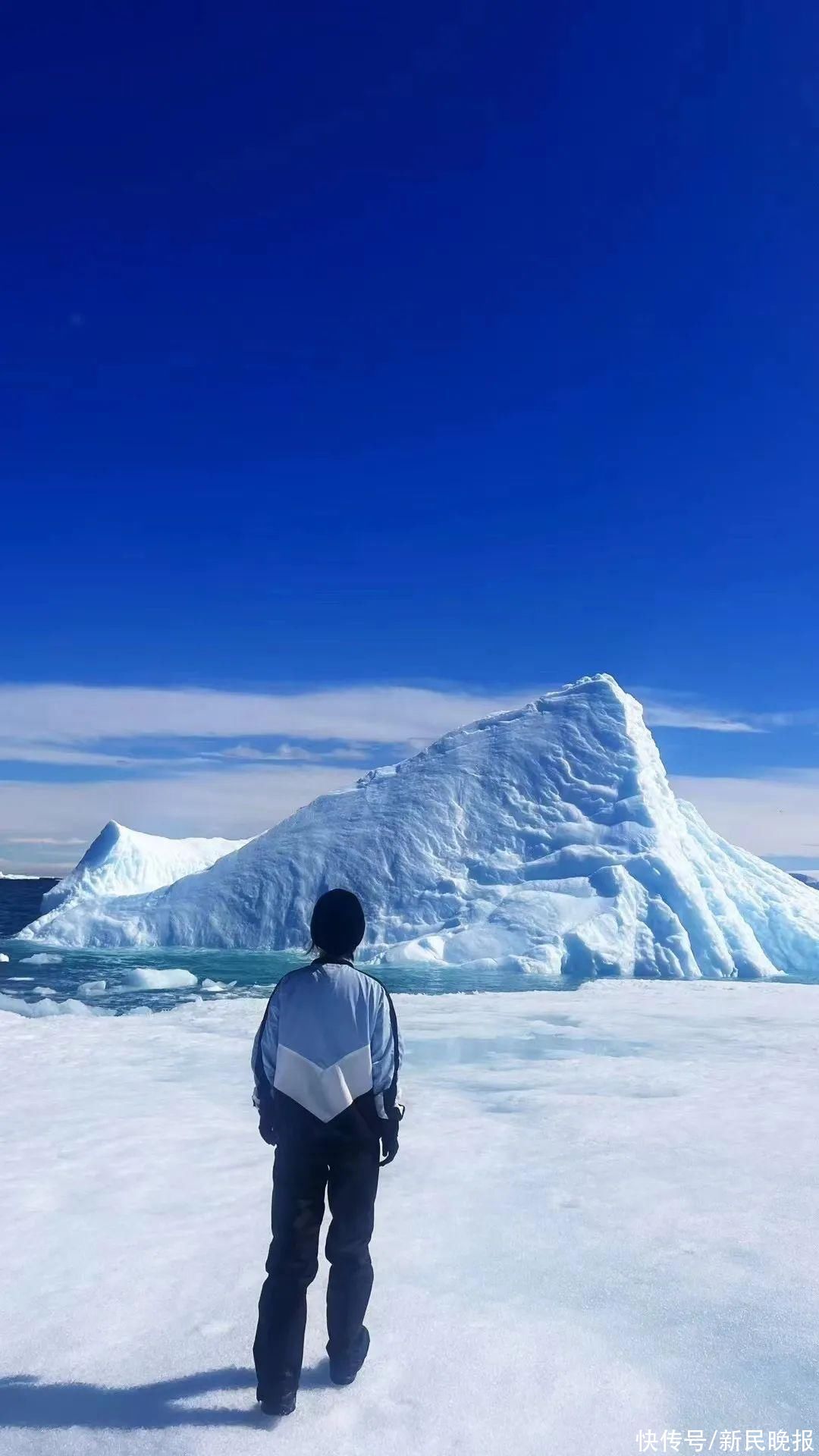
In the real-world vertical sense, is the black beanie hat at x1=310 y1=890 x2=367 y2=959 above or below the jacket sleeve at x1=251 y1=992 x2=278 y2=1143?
above

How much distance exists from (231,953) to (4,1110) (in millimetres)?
19325

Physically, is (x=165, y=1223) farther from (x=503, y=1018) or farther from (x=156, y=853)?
(x=156, y=853)

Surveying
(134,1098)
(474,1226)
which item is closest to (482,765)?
(134,1098)

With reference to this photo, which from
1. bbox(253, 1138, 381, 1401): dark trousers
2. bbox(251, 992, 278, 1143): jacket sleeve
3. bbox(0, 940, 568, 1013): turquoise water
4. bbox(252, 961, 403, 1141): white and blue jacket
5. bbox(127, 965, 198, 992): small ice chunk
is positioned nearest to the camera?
bbox(253, 1138, 381, 1401): dark trousers

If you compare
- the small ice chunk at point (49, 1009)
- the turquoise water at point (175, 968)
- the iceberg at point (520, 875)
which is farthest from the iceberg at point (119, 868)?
the small ice chunk at point (49, 1009)

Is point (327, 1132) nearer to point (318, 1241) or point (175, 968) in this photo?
point (318, 1241)

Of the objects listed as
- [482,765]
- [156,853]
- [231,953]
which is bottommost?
[231,953]

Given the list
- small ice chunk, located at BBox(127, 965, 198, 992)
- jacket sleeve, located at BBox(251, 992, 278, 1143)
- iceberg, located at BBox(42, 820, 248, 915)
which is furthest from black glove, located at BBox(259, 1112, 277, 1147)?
→ iceberg, located at BBox(42, 820, 248, 915)

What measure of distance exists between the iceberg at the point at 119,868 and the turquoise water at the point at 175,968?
17.8 ft

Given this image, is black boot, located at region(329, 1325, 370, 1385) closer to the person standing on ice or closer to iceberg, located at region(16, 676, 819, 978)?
the person standing on ice

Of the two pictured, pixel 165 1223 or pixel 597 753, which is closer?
pixel 165 1223

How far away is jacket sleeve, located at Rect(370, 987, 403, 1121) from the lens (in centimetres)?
331

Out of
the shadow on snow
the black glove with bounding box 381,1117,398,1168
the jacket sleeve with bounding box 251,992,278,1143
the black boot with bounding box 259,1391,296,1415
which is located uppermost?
the jacket sleeve with bounding box 251,992,278,1143

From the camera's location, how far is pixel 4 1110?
23.2 feet
